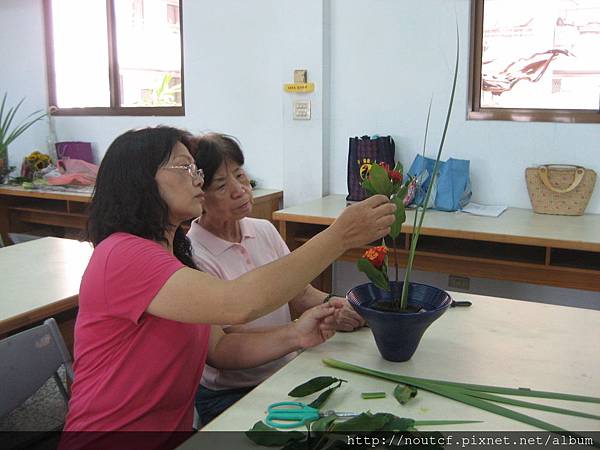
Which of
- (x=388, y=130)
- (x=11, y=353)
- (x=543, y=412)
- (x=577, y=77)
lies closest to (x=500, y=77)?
(x=577, y=77)

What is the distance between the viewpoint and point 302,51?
11.8 ft

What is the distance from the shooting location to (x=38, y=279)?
2074 mm

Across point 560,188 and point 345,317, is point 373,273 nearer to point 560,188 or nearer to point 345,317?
point 345,317

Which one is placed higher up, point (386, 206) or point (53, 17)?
point (53, 17)

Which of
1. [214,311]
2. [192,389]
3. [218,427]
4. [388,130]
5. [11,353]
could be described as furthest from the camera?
[388,130]

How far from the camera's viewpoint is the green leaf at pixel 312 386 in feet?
3.71

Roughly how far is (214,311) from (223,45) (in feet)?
10.4

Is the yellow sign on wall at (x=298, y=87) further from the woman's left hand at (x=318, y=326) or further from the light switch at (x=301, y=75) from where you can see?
the woman's left hand at (x=318, y=326)

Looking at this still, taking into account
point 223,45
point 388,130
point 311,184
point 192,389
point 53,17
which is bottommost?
point 192,389

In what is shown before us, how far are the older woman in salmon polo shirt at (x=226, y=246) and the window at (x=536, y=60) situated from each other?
6.43ft

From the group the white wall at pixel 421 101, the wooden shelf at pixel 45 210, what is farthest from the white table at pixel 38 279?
the white wall at pixel 421 101

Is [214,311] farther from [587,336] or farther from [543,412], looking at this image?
[587,336]

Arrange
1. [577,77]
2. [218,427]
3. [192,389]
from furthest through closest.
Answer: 1. [577,77]
2. [192,389]
3. [218,427]

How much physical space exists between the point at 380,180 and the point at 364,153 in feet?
7.23
